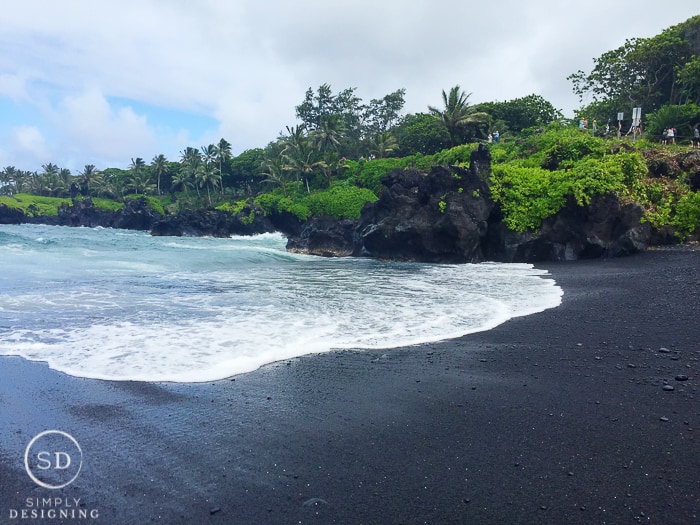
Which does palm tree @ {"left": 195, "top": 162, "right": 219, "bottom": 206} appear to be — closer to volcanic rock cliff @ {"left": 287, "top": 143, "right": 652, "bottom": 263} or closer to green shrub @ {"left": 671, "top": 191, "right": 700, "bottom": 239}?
volcanic rock cliff @ {"left": 287, "top": 143, "right": 652, "bottom": 263}

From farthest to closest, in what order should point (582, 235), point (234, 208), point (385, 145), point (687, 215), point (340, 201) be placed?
point (234, 208), point (385, 145), point (340, 201), point (582, 235), point (687, 215)

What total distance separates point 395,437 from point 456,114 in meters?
43.9

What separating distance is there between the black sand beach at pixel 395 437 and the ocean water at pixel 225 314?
0.68 m

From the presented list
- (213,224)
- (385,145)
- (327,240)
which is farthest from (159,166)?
(327,240)

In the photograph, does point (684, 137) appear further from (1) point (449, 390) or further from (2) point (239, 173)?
(2) point (239, 173)

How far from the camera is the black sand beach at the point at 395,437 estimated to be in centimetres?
373

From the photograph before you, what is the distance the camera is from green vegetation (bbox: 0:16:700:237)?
2408cm

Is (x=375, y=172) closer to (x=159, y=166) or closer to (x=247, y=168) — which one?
(x=247, y=168)

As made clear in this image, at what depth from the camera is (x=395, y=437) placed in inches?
194

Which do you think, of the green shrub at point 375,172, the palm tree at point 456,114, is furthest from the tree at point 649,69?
the green shrub at point 375,172

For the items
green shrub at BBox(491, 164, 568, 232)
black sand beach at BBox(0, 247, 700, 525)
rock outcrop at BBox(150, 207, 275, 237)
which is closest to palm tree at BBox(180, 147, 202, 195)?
rock outcrop at BBox(150, 207, 275, 237)

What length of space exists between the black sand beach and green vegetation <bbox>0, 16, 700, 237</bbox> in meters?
18.5

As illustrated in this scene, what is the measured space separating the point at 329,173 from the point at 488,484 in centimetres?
4951

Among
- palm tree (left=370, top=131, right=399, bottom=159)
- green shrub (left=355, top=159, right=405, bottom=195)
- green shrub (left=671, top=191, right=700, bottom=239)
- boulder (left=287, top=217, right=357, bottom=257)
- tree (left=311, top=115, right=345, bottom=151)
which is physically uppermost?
tree (left=311, top=115, right=345, bottom=151)
